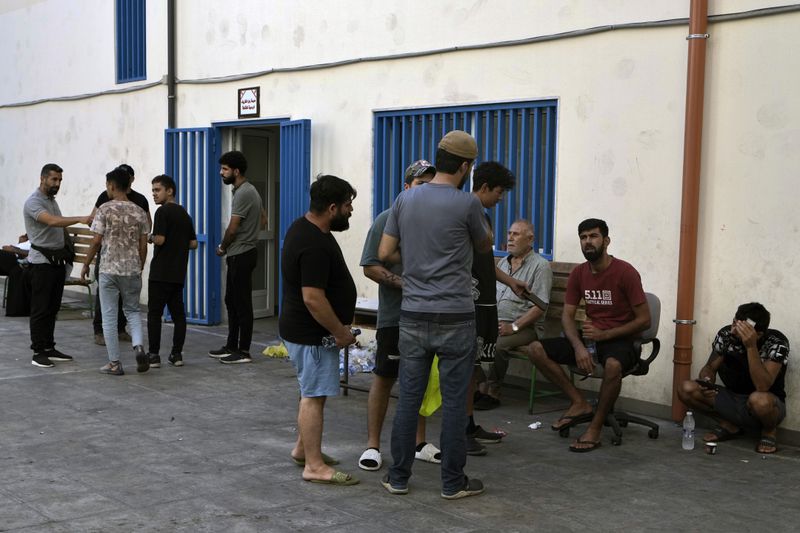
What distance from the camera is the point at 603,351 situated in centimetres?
696

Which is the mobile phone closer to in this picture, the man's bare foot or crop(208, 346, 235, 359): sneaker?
the man's bare foot

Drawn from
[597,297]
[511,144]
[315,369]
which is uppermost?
[511,144]

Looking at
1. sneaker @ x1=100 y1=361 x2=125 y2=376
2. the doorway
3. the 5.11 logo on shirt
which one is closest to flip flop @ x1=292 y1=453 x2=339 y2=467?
the 5.11 logo on shirt

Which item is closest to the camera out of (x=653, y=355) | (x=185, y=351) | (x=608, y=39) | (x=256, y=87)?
(x=653, y=355)

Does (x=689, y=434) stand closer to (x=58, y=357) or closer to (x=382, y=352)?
(x=382, y=352)

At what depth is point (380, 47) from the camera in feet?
32.0

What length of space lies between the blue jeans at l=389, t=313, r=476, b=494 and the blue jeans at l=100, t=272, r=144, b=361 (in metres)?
4.09

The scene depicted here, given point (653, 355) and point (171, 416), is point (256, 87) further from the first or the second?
point (653, 355)

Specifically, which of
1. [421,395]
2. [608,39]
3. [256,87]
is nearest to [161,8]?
[256,87]

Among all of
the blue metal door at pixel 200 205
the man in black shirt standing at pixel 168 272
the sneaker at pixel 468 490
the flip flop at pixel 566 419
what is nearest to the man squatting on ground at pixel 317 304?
the sneaker at pixel 468 490

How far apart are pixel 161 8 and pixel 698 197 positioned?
7764 mm

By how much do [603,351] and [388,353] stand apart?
1.79m

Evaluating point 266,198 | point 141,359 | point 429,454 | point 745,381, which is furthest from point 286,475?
point 266,198

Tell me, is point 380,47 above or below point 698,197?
above
